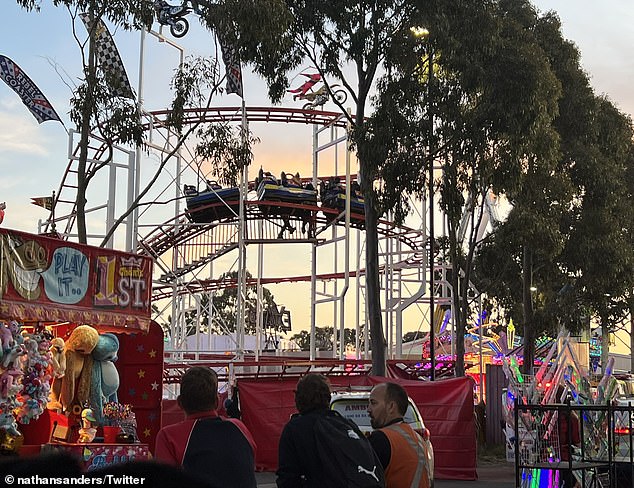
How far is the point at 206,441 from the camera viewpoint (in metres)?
4.74

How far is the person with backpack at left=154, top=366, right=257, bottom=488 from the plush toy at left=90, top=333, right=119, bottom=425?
7563 mm

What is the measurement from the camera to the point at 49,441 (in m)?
11.8

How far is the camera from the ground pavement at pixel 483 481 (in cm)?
1782

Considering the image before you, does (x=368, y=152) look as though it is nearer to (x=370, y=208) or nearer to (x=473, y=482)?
(x=370, y=208)

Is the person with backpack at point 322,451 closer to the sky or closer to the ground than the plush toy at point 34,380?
closer to the ground

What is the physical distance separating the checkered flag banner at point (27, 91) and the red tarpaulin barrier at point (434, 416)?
624cm

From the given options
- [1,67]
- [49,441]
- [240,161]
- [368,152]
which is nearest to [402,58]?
[368,152]

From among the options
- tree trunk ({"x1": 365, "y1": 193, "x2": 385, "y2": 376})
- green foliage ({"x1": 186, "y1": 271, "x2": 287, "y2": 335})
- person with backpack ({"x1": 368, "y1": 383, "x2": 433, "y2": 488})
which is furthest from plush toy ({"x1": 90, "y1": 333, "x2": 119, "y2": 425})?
green foliage ({"x1": 186, "y1": 271, "x2": 287, "y2": 335})

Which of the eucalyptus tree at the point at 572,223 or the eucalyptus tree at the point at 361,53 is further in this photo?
the eucalyptus tree at the point at 572,223

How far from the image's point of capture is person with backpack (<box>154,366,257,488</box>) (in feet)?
15.5

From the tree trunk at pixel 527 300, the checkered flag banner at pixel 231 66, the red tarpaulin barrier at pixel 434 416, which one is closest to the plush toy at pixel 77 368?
the red tarpaulin barrier at pixel 434 416

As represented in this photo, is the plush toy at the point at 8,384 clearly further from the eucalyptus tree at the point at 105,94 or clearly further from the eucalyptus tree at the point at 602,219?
the eucalyptus tree at the point at 602,219

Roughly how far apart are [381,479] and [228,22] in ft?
46.4

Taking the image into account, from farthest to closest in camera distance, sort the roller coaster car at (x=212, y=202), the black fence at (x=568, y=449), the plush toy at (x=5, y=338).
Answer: the roller coaster car at (x=212, y=202) < the black fence at (x=568, y=449) < the plush toy at (x=5, y=338)
